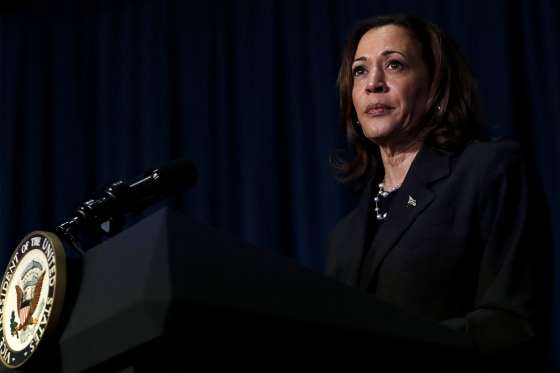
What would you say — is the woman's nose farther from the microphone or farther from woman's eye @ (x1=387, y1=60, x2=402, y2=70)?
the microphone

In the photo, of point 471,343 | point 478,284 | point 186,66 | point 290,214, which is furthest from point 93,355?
point 186,66

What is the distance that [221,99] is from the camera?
285 centimetres

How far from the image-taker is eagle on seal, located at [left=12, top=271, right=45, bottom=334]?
3.04 ft

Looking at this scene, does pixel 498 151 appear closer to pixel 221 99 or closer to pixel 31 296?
pixel 31 296

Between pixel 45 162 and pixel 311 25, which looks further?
pixel 45 162

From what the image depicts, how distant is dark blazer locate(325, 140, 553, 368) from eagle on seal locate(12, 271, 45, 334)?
1.67 ft

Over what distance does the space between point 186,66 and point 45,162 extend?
67cm

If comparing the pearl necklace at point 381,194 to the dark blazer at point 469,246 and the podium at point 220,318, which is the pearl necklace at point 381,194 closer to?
the dark blazer at point 469,246

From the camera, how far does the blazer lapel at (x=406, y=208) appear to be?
140 cm

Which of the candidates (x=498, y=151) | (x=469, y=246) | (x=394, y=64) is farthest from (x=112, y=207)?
(x=394, y=64)

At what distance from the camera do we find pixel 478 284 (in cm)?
126

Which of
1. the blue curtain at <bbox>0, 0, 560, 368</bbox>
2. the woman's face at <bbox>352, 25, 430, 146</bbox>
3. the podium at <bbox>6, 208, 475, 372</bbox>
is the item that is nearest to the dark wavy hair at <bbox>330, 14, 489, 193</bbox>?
the woman's face at <bbox>352, 25, 430, 146</bbox>

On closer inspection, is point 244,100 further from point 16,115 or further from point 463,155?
point 463,155

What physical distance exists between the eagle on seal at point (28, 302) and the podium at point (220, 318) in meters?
0.06
